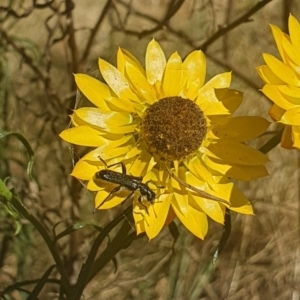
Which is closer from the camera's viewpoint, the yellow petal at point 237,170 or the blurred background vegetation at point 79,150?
the yellow petal at point 237,170

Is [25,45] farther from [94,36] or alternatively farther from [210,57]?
[210,57]

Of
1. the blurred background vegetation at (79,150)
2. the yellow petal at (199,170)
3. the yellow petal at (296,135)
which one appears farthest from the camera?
the blurred background vegetation at (79,150)

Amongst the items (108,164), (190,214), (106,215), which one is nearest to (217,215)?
(190,214)

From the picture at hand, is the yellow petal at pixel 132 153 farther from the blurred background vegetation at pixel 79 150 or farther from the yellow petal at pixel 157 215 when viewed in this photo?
the blurred background vegetation at pixel 79 150

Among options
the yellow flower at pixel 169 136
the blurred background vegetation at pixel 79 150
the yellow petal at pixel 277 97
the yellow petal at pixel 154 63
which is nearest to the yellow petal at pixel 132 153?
the yellow flower at pixel 169 136

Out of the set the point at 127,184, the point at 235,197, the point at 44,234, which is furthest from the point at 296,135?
the point at 44,234

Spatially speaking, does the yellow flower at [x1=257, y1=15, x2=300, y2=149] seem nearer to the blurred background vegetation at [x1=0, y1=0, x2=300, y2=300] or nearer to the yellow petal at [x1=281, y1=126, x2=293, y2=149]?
the yellow petal at [x1=281, y1=126, x2=293, y2=149]

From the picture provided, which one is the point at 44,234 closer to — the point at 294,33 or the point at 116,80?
the point at 116,80
